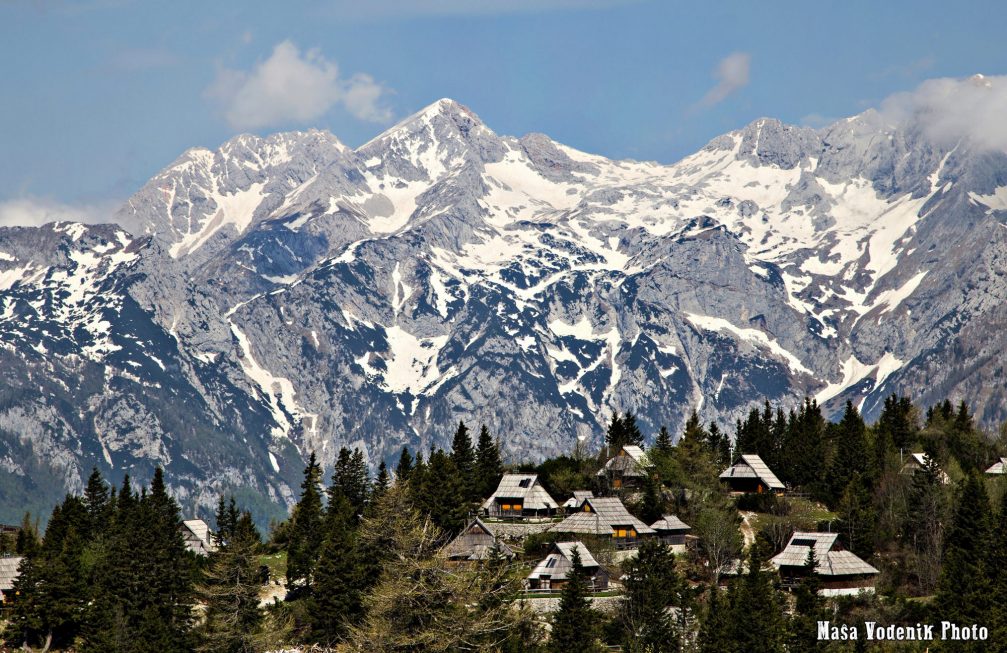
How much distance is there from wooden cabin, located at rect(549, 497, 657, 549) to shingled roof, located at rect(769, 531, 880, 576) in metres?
16.3

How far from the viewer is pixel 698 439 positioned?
197m

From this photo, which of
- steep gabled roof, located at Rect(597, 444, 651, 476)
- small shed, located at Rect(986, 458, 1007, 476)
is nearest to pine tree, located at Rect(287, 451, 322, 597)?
steep gabled roof, located at Rect(597, 444, 651, 476)

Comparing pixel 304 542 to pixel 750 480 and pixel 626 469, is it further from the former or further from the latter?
pixel 750 480

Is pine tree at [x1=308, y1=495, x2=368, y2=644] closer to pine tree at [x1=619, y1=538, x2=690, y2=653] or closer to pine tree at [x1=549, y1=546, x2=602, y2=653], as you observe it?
pine tree at [x1=549, y1=546, x2=602, y2=653]

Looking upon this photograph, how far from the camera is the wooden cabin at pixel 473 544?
14975cm

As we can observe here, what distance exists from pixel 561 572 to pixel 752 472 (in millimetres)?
49099

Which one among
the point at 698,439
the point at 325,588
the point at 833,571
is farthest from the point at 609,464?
the point at 325,588

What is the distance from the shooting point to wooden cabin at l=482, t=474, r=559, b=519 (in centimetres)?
17612

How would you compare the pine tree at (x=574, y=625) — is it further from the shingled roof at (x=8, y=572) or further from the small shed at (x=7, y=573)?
the shingled roof at (x=8, y=572)

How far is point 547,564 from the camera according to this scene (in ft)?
470

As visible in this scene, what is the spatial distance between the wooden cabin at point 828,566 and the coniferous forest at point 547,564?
758 millimetres

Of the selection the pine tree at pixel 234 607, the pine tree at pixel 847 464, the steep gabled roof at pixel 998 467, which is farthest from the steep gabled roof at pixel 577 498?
the pine tree at pixel 234 607

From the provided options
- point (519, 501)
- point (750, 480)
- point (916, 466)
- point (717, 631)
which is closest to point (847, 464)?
point (916, 466)

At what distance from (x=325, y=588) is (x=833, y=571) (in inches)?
1977
